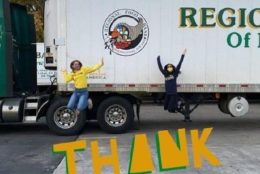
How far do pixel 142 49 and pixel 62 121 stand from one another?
2514mm

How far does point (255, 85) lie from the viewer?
1316 centimetres

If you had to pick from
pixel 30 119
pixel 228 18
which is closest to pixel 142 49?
pixel 228 18

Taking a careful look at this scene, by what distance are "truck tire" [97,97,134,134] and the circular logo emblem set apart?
1148mm

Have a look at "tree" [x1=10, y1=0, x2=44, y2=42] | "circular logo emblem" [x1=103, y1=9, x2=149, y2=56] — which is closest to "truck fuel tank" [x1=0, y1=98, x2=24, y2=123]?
"circular logo emblem" [x1=103, y1=9, x2=149, y2=56]

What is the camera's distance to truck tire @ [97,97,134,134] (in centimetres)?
1300

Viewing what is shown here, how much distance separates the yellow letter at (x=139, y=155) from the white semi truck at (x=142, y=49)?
576cm

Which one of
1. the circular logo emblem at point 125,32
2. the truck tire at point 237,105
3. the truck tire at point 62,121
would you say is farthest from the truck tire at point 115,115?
the truck tire at point 237,105

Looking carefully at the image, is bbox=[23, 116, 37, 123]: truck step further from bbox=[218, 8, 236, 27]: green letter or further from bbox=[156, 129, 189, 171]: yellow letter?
bbox=[156, 129, 189, 171]: yellow letter

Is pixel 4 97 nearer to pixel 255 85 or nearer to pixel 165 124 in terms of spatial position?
pixel 165 124

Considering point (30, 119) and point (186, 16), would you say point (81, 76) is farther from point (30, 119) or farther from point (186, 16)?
point (186, 16)

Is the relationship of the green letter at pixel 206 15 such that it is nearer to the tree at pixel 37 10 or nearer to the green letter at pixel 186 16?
the green letter at pixel 186 16

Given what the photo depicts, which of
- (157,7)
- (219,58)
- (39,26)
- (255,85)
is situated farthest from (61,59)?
(39,26)

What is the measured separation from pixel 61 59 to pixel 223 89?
153 inches

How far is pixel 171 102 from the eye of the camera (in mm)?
13023
